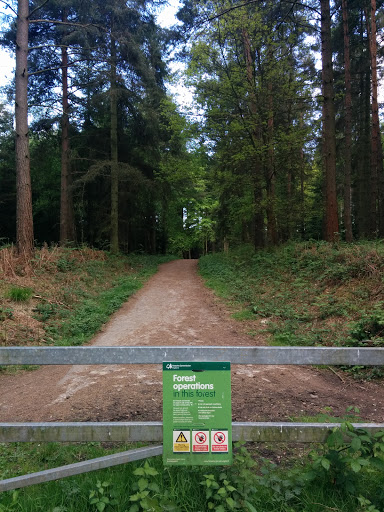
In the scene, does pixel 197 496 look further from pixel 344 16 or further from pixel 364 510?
pixel 344 16

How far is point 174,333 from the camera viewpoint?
7496 millimetres

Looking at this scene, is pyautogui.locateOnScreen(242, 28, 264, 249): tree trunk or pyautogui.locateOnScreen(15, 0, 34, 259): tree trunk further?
pyautogui.locateOnScreen(242, 28, 264, 249): tree trunk

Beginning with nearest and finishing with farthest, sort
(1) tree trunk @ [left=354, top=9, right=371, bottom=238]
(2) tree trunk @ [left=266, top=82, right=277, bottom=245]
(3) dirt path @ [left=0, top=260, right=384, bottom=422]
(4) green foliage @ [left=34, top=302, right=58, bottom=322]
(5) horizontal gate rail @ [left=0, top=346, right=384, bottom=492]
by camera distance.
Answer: (5) horizontal gate rail @ [left=0, top=346, right=384, bottom=492], (3) dirt path @ [left=0, top=260, right=384, bottom=422], (4) green foliage @ [left=34, top=302, right=58, bottom=322], (2) tree trunk @ [left=266, top=82, right=277, bottom=245], (1) tree trunk @ [left=354, top=9, right=371, bottom=238]

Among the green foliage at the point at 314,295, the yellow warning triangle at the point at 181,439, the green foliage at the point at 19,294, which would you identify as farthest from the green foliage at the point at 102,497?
the green foliage at the point at 19,294

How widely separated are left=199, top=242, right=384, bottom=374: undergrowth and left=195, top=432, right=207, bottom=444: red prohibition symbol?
3847mm

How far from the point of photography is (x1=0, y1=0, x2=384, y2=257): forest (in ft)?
40.4

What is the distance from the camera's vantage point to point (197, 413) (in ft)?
7.37

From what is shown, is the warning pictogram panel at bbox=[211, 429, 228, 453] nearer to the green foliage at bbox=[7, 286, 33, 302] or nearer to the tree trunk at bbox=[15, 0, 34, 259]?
the green foliage at bbox=[7, 286, 33, 302]

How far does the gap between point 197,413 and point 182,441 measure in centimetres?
22

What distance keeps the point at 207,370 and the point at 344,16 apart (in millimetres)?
18800

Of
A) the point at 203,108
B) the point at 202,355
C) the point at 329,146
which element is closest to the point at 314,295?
the point at 329,146

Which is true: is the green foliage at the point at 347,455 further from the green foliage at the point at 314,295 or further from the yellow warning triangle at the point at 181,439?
the green foliage at the point at 314,295

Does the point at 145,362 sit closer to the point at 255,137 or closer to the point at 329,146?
the point at 329,146

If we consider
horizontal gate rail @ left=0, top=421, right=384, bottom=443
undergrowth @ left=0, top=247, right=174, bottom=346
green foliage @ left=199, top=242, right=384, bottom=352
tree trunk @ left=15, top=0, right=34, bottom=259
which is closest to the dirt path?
green foliage @ left=199, top=242, right=384, bottom=352
